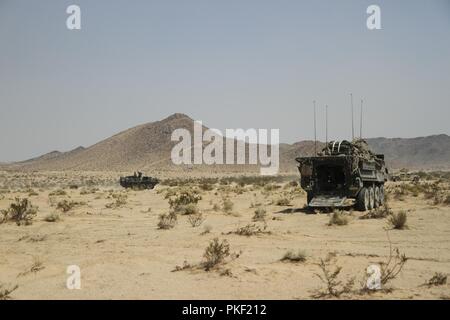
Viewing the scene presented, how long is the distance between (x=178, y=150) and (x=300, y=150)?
98.5 ft

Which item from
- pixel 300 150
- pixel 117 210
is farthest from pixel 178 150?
pixel 117 210

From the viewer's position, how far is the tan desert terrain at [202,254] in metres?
7.34

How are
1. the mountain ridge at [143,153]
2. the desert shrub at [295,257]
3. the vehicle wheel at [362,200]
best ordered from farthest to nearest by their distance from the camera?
the mountain ridge at [143,153]
the vehicle wheel at [362,200]
the desert shrub at [295,257]

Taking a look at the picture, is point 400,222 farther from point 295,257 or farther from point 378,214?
point 295,257

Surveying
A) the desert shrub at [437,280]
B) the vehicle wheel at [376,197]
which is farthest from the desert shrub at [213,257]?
the vehicle wheel at [376,197]

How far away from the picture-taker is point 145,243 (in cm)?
1158

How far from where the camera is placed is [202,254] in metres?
10.0

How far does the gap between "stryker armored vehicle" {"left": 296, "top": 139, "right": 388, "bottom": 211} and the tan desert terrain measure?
0.82m

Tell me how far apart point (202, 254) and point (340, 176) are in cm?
989

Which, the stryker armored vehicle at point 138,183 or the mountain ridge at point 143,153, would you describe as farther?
the mountain ridge at point 143,153

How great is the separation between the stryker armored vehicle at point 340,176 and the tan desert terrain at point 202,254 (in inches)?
32.5

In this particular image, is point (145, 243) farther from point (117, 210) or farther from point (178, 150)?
point (178, 150)

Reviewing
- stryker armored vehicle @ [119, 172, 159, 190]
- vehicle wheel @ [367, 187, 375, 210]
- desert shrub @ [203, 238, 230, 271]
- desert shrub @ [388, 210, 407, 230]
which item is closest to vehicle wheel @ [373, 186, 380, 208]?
vehicle wheel @ [367, 187, 375, 210]

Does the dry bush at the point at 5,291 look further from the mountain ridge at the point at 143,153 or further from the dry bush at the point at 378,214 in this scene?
the mountain ridge at the point at 143,153
